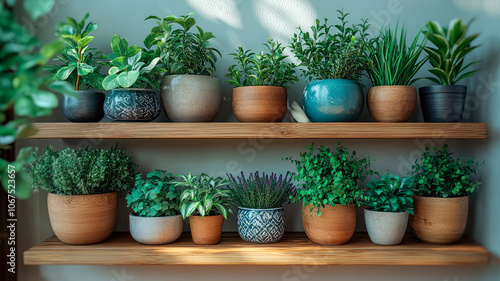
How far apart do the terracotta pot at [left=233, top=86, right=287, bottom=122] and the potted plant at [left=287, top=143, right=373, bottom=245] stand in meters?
0.19

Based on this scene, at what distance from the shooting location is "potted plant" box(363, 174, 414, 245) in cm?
118

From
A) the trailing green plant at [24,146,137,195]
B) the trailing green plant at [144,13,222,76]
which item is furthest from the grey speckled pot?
the trailing green plant at [144,13,222,76]

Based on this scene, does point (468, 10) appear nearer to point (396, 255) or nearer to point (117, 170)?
point (396, 255)

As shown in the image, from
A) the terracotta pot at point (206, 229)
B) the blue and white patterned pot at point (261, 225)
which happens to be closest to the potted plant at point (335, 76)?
the blue and white patterned pot at point (261, 225)

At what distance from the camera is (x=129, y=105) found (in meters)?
1.17

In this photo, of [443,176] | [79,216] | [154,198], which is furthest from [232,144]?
[443,176]

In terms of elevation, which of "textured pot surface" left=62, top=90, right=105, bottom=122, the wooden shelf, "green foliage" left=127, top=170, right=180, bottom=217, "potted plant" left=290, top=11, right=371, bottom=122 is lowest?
the wooden shelf

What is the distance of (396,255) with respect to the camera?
1.14 meters

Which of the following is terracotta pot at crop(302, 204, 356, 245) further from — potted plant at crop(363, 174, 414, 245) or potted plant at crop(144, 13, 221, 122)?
potted plant at crop(144, 13, 221, 122)

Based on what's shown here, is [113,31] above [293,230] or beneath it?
Result: above

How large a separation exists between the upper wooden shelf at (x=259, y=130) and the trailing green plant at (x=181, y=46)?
0.20m

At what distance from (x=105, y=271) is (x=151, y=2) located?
3.24ft

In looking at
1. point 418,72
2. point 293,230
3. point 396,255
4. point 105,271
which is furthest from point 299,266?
point 418,72

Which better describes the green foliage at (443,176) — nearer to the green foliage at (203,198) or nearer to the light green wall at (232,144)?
the light green wall at (232,144)
